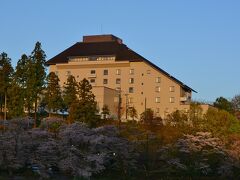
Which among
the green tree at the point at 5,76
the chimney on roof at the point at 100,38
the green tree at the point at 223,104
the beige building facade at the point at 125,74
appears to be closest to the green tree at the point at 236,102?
the green tree at the point at 223,104

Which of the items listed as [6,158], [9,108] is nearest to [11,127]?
[6,158]

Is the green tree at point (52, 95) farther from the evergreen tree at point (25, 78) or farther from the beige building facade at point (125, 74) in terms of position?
the beige building facade at point (125, 74)

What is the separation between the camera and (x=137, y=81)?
277 ft

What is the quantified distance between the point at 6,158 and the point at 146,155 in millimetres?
7335

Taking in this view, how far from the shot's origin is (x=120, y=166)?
23375 millimetres

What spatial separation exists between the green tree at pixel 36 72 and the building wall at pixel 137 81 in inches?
1341

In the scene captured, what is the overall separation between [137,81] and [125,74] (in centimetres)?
260

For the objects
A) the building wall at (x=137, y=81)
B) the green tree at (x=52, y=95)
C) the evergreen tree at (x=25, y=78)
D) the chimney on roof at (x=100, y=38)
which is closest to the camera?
the evergreen tree at (x=25, y=78)

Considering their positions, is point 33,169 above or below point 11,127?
below

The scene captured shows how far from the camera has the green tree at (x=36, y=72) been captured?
4478 centimetres

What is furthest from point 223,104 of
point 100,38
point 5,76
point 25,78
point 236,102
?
point 25,78

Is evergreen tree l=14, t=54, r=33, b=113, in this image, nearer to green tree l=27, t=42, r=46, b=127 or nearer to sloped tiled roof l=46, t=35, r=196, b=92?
green tree l=27, t=42, r=46, b=127

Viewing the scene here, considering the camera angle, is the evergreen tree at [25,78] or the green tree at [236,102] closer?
the evergreen tree at [25,78]

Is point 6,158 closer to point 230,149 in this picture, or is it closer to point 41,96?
point 230,149
